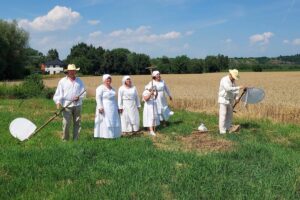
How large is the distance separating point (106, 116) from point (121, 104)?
5.27ft

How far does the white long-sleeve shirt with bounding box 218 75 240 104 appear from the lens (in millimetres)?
13766

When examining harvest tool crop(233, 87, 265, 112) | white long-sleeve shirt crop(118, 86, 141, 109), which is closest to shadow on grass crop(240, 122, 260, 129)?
harvest tool crop(233, 87, 265, 112)

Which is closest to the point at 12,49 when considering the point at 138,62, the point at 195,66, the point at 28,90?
the point at 138,62

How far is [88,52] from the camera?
110 metres

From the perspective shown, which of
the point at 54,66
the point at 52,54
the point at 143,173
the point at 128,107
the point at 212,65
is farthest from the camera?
the point at 52,54

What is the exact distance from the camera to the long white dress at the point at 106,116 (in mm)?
12891

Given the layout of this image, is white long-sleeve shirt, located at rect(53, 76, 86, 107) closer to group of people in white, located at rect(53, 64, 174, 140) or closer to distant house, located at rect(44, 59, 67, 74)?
group of people in white, located at rect(53, 64, 174, 140)

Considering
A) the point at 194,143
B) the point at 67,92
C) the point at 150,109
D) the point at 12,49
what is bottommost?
the point at 194,143

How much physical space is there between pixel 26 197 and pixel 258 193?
11.5 ft

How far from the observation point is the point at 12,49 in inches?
3000

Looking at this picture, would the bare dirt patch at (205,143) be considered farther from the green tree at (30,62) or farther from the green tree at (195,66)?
the green tree at (195,66)

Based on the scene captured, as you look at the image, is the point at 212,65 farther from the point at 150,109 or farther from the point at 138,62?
the point at 150,109

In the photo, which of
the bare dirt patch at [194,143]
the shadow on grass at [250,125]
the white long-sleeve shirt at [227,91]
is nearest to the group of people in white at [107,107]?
the bare dirt patch at [194,143]

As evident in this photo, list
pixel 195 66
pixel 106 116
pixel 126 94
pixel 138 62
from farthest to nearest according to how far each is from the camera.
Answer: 1. pixel 195 66
2. pixel 138 62
3. pixel 126 94
4. pixel 106 116
